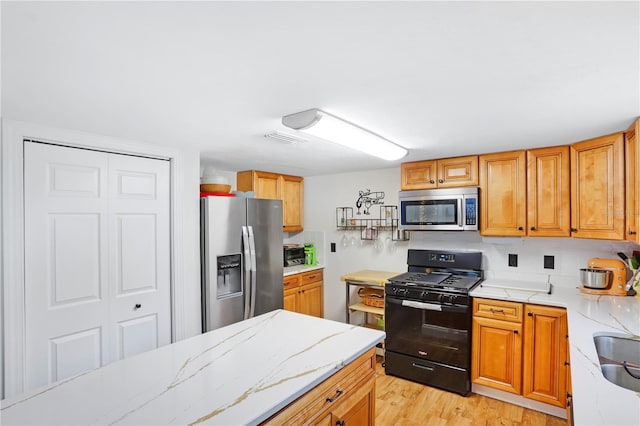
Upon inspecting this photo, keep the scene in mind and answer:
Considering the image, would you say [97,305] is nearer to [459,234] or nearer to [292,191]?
[292,191]

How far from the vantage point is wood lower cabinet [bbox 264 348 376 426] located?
4.36 feet

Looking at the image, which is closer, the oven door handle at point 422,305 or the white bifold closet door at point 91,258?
the white bifold closet door at point 91,258

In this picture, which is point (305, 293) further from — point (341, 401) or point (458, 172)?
point (341, 401)

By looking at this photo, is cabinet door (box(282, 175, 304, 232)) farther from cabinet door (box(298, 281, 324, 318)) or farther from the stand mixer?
the stand mixer

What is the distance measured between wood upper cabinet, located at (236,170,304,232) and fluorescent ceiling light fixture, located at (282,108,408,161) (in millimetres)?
1750

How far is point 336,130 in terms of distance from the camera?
199 centimetres

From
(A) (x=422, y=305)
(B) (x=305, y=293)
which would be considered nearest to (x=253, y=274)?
(B) (x=305, y=293)

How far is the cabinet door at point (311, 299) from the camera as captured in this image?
4098 mm

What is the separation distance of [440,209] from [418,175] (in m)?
0.41

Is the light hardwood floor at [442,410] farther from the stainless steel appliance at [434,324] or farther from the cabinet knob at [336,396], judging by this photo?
the cabinet knob at [336,396]

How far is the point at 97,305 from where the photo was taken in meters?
2.32

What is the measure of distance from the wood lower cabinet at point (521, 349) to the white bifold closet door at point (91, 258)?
254cm

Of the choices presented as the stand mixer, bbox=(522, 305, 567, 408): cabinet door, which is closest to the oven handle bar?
bbox=(522, 305, 567, 408): cabinet door

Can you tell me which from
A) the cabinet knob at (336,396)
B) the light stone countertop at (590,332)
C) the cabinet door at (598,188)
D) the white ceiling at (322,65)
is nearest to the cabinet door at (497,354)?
the light stone countertop at (590,332)
